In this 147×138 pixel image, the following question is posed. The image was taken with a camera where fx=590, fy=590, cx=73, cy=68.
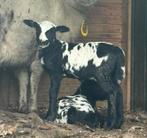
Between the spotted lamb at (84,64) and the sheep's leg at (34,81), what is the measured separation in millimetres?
643

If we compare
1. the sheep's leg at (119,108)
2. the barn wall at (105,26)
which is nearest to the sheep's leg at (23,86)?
the barn wall at (105,26)

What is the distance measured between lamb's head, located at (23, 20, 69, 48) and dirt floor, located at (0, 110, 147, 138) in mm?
913

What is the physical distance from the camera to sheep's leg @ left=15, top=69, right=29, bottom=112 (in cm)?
821

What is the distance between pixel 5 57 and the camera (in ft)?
25.6

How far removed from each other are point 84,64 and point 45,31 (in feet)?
2.09

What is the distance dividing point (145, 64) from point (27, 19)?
2039 mm

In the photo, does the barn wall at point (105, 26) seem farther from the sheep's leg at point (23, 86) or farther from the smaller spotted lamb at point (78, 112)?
the smaller spotted lamb at point (78, 112)

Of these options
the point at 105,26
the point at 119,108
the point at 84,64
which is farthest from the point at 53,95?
the point at 105,26

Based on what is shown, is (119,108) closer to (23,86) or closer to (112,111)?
(112,111)

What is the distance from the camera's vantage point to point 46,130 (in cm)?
652

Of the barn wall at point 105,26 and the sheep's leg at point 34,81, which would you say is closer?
the sheep's leg at point 34,81

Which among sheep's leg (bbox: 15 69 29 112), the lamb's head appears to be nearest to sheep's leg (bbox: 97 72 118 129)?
the lamb's head

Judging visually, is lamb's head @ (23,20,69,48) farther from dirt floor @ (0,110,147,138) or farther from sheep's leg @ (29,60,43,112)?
dirt floor @ (0,110,147,138)

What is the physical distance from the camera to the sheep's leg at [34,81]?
7.90 m
